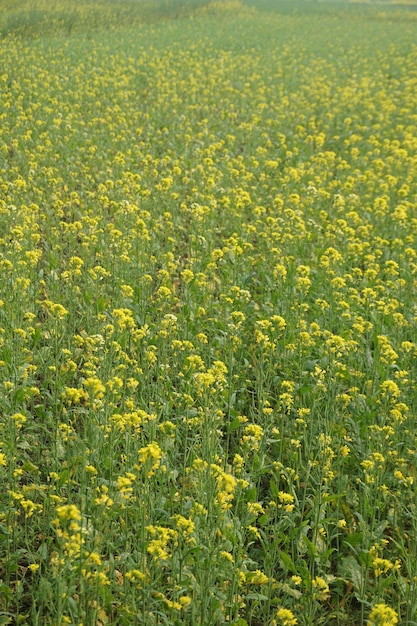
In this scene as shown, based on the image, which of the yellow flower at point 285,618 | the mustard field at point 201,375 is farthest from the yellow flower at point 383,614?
the yellow flower at point 285,618

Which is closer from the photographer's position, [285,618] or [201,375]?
[285,618]

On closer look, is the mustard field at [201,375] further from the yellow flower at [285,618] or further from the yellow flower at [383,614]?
the yellow flower at [285,618]

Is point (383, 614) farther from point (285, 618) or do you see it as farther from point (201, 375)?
point (201, 375)

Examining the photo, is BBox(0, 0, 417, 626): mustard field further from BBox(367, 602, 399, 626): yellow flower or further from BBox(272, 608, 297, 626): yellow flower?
BBox(272, 608, 297, 626): yellow flower

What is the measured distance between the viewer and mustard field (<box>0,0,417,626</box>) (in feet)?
12.0

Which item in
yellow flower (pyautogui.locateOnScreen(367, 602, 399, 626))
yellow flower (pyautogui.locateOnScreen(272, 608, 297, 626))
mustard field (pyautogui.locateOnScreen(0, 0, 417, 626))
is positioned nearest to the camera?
yellow flower (pyautogui.locateOnScreen(367, 602, 399, 626))

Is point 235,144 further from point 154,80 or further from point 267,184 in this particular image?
point 154,80

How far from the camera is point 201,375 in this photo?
13.7 feet

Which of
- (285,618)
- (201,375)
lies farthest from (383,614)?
(201,375)

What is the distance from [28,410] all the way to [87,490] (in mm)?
1310

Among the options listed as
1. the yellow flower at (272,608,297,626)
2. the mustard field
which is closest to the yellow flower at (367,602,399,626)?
the mustard field

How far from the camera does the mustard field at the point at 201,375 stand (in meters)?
3.67

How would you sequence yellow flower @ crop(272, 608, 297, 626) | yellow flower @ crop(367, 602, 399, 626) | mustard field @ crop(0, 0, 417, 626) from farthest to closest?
mustard field @ crop(0, 0, 417, 626) < yellow flower @ crop(272, 608, 297, 626) < yellow flower @ crop(367, 602, 399, 626)

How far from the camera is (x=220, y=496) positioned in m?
3.45
